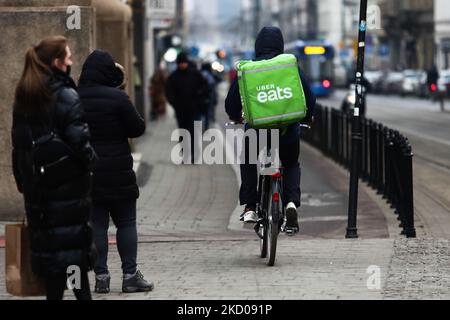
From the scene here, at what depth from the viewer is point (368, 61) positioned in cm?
11306

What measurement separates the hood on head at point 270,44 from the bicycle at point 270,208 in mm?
589

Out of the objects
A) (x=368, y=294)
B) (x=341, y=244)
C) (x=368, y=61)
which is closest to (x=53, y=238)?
(x=368, y=294)

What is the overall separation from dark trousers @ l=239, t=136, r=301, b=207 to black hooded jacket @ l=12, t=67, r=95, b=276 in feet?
10.4

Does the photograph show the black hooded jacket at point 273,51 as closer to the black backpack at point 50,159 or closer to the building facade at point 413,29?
the black backpack at point 50,159

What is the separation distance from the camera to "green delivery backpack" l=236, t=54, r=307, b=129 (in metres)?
10.3

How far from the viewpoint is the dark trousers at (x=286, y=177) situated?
1075 centimetres

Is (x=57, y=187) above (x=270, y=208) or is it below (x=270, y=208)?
above

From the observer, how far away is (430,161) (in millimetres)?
23531

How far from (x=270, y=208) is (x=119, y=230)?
1511 mm

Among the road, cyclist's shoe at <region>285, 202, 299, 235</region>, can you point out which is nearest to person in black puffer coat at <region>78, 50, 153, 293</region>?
cyclist's shoe at <region>285, 202, 299, 235</region>

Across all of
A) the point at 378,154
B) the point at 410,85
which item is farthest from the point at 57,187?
the point at 410,85

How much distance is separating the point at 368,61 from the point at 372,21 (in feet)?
329

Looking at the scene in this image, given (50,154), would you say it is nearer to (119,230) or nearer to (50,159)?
(50,159)
